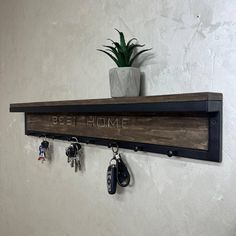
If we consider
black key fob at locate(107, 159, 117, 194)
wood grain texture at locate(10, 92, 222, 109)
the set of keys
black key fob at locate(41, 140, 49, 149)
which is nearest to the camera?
wood grain texture at locate(10, 92, 222, 109)

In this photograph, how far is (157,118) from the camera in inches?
28.0

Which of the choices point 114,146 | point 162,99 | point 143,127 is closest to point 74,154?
point 114,146

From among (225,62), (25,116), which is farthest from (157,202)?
(25,116)

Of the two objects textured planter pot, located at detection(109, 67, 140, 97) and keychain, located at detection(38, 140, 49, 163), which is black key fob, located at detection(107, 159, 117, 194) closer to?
textured planter pot, located at detection(109, 67, 140, 97)

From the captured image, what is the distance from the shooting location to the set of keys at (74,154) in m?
0.96

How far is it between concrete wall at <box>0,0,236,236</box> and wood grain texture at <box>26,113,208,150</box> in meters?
0.05

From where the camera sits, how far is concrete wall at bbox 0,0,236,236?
0.63m

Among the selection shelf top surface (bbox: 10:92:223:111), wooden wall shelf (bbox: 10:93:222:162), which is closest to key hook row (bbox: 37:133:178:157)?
wooden wall shelf (bbox: 10:93:222:162)

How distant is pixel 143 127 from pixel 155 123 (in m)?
0.04

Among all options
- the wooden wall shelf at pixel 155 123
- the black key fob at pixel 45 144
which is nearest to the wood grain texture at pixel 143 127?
the wooden wall shelf at pixel 155 123

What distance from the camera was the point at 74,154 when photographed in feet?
3.19

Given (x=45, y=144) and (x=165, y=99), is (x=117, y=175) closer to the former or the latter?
(x=165, y=99)

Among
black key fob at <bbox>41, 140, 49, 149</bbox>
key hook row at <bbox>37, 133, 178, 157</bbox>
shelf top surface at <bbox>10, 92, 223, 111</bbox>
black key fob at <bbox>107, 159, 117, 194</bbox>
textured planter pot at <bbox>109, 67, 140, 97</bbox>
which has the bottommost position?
black key fob at <bbox>107, 159, 117, 194</bbox>

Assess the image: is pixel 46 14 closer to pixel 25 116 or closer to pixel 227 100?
pixel 25 116
